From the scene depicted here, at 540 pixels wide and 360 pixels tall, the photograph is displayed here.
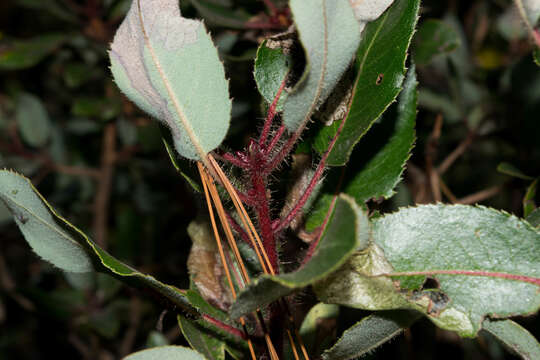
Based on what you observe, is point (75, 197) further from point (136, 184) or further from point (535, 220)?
point (535, 220)

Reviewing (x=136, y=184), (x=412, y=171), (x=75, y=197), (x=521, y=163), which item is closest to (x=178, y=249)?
(x=136, y=184)

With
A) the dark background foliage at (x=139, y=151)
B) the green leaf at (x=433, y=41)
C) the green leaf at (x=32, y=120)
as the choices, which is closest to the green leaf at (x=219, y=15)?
the dark background foliage at (x=139, y=151)

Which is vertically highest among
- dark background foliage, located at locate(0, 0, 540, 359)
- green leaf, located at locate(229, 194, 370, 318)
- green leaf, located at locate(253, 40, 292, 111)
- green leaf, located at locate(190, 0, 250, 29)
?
green leaf, located at locate(190, 0, 250, 29)

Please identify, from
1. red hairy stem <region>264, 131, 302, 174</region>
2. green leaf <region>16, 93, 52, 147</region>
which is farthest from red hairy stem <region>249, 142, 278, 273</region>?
green leaf <region>16, 93, 52, 147</region>

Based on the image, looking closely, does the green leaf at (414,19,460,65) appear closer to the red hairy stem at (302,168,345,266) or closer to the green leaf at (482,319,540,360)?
the red hairy stem at (302,168,345,266)

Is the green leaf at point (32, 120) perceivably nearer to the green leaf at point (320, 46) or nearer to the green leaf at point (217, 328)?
the green leaf at point (217, 328)

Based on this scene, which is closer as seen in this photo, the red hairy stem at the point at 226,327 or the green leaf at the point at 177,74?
the green leaf at the point at 177,74
